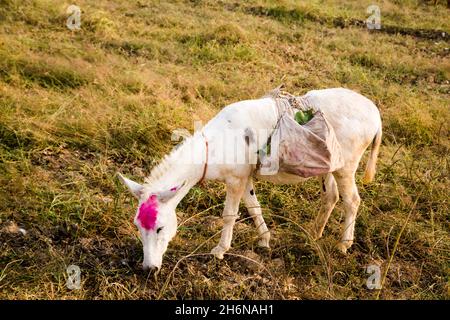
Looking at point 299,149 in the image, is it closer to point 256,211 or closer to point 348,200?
point 256,211

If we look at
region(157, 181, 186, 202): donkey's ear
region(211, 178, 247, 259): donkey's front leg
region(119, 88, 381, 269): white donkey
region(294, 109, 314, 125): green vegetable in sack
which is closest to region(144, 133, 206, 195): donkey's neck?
region(119, 88, 381, 269): white donkey

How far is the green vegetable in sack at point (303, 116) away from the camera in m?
4.13

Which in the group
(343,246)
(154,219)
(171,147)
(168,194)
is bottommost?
(343,246)

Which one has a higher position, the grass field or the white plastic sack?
the white plastic sack

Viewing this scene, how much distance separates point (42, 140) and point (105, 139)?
66 cm

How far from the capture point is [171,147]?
5.73m

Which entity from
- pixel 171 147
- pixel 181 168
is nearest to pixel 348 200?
pixel 181 168

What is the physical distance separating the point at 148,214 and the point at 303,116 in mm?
1519

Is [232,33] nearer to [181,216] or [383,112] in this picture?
[383,112]

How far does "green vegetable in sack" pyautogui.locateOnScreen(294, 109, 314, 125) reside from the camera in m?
4.13

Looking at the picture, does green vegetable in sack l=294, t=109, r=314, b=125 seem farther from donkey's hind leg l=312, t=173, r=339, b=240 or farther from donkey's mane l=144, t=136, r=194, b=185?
donkey's mane l=144, t=136, r=194, b=185

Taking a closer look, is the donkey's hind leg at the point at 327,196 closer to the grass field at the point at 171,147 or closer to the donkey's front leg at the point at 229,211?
the grass field at the point at 171,147

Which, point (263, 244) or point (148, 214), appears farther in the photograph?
point (263, 244)

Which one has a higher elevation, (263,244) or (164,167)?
(164,167)
